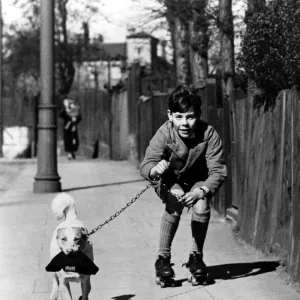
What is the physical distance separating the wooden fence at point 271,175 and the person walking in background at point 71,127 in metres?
14.9

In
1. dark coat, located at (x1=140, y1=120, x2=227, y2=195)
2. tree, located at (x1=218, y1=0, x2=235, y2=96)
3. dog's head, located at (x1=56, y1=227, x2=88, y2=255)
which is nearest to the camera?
dog's head, located at (x1=56, y1=227, x2=88, y2=255)

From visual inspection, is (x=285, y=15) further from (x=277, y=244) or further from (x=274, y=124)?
(x=277, y=244)

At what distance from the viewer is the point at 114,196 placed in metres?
13.6

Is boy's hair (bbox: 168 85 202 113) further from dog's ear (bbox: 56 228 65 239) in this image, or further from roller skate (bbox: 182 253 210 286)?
dog's ear (bbox: 56 228 65 239)

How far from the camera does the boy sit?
6.84 metres

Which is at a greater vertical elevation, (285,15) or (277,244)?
(285,15)

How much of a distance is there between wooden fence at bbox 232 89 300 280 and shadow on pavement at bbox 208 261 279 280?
0.52 feet

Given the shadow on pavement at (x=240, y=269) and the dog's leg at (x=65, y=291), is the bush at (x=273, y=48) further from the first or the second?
the dog's leg at (x=65, y=291)

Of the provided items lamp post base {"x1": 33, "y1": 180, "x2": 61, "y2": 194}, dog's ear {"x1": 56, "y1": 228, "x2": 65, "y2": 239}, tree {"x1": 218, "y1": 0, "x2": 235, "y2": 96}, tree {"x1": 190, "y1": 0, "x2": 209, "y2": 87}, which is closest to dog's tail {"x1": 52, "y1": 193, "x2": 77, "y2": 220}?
dog's ear {"x1": 56, "y1": 228, "x2": 65, "y2": 239}

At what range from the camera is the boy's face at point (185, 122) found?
6840 millimetres

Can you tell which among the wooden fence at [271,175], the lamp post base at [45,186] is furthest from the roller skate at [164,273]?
the lamp post base at [45,186]

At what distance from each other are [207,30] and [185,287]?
8.54 metres

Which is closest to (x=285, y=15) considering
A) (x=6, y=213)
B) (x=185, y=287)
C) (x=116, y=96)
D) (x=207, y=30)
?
(x=185, y=287)

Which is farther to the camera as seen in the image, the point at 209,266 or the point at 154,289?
the point at 209,266
